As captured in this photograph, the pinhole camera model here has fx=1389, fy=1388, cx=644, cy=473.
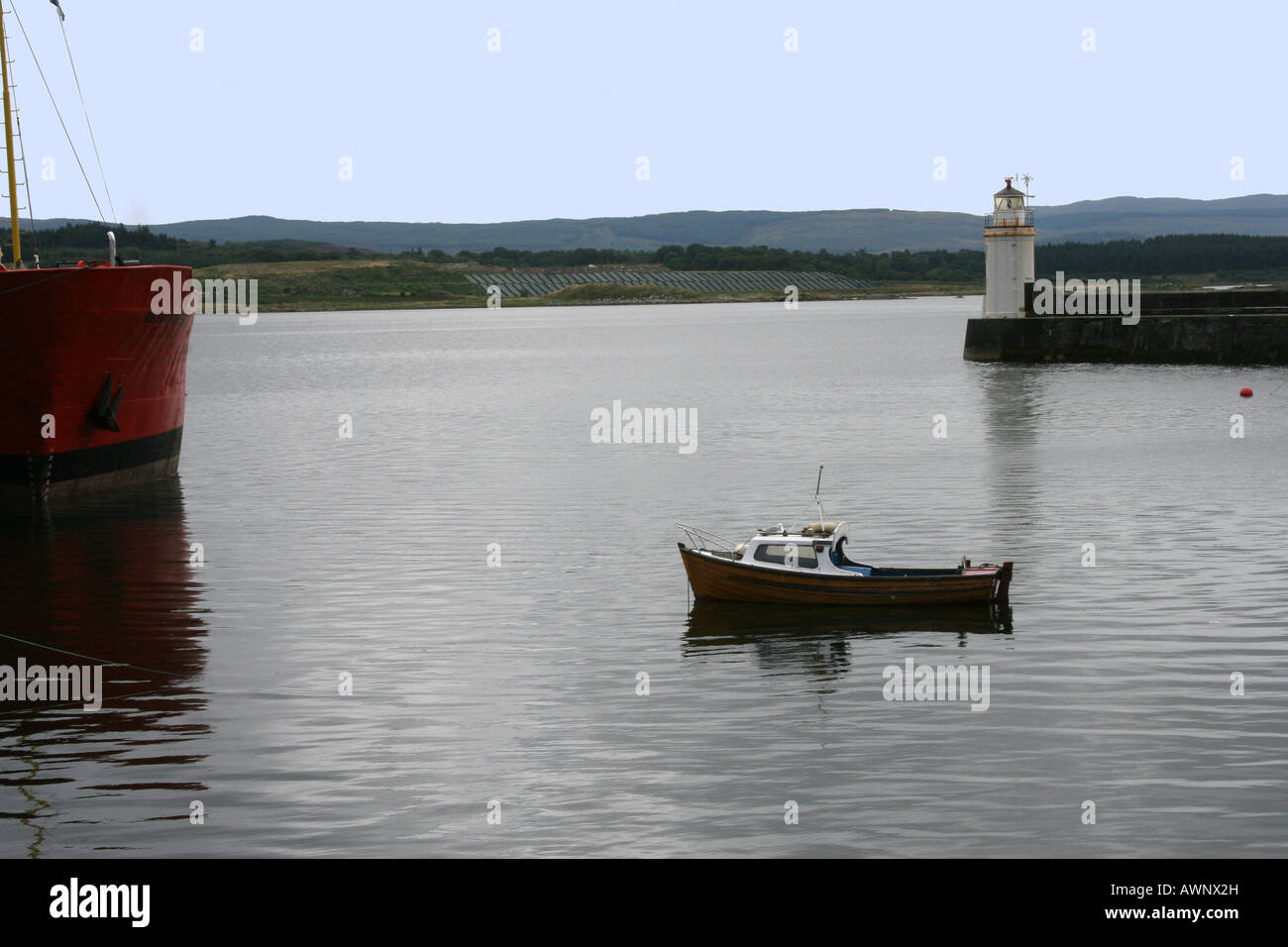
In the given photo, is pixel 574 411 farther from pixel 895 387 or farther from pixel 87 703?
pixel 87 703

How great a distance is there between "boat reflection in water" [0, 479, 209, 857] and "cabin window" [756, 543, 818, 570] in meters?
10.5

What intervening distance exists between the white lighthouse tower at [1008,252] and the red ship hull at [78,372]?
5706 centimetres

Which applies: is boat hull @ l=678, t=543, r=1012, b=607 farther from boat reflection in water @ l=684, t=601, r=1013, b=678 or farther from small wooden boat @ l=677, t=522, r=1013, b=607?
boat reflection in water @ l=684, t=601, r=1013, b=678

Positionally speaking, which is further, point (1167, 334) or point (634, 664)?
point (1167, 334)

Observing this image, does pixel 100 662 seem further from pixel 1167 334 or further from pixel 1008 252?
pixel 1167 334

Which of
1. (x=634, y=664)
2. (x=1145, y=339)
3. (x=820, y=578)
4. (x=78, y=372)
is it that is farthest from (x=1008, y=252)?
(x=634, y=664)

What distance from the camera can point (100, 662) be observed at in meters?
23.7

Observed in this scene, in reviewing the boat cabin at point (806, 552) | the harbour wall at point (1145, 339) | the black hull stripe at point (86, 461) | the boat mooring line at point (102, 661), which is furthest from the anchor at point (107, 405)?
the harbour wall at point (1145, 339)

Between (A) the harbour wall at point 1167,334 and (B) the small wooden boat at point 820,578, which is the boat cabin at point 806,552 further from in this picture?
(A) the harbour wall at point 1167,334

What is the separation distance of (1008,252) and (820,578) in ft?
226

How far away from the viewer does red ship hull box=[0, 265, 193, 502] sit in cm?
3669
